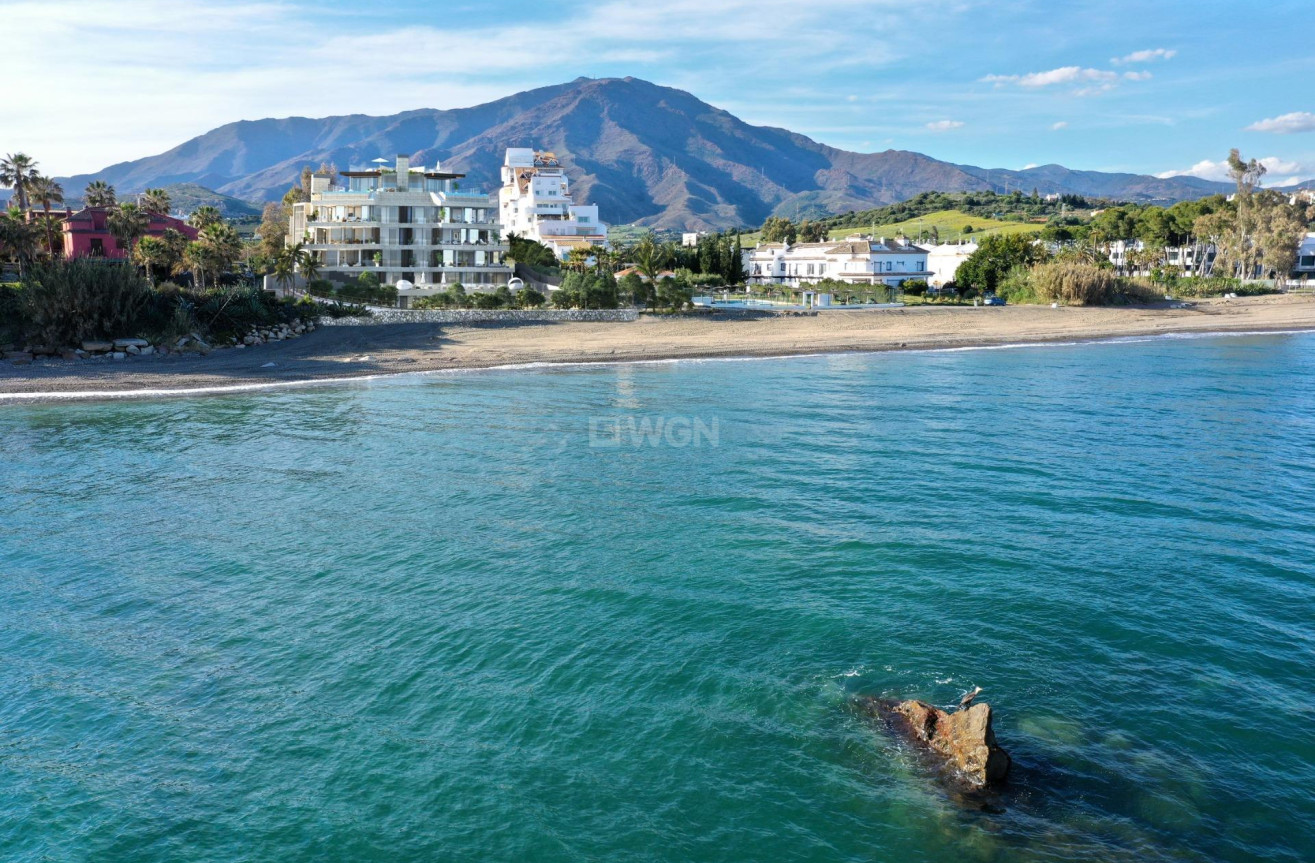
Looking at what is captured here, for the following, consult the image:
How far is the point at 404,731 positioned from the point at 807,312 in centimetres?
6241

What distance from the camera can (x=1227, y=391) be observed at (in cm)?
3978

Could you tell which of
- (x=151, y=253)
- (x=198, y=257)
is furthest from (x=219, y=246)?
(x=151, y=253)

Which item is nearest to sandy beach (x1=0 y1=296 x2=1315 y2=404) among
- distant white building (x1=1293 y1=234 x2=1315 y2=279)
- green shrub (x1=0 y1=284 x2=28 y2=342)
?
green shrub (x1=0 y1=284 x2=28 y2=342)

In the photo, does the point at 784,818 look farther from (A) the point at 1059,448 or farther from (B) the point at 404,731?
(A) the point at 1059,448

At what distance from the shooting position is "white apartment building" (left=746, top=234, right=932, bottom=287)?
324 feet

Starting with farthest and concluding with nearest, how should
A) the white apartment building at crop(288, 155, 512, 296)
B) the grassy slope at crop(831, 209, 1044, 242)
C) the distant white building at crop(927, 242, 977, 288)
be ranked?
the grassy slope at crop(831, 209, 1044, 242), the distant white building at crop(927, 242, 977, 288), the white apartment building at crop(288, 155, 512, 296)

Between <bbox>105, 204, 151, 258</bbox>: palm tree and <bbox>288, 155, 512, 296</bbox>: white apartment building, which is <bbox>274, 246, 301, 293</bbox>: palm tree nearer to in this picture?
<bbox>288, 155, 512, 296</bbox>: white apartment building

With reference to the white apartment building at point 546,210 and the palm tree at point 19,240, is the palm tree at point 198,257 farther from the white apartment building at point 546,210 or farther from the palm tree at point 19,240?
the white apartment building at point 546,210

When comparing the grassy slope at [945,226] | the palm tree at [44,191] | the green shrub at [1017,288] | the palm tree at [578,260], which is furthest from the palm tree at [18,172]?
the grassy slope at [945,226]

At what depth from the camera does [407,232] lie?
73.1 m

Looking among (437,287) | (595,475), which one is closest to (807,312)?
(437,287)

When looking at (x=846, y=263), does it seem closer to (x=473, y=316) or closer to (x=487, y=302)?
(x=487, y=302)

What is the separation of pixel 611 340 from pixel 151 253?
101ft

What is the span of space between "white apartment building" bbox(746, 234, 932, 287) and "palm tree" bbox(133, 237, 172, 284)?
64923mm
